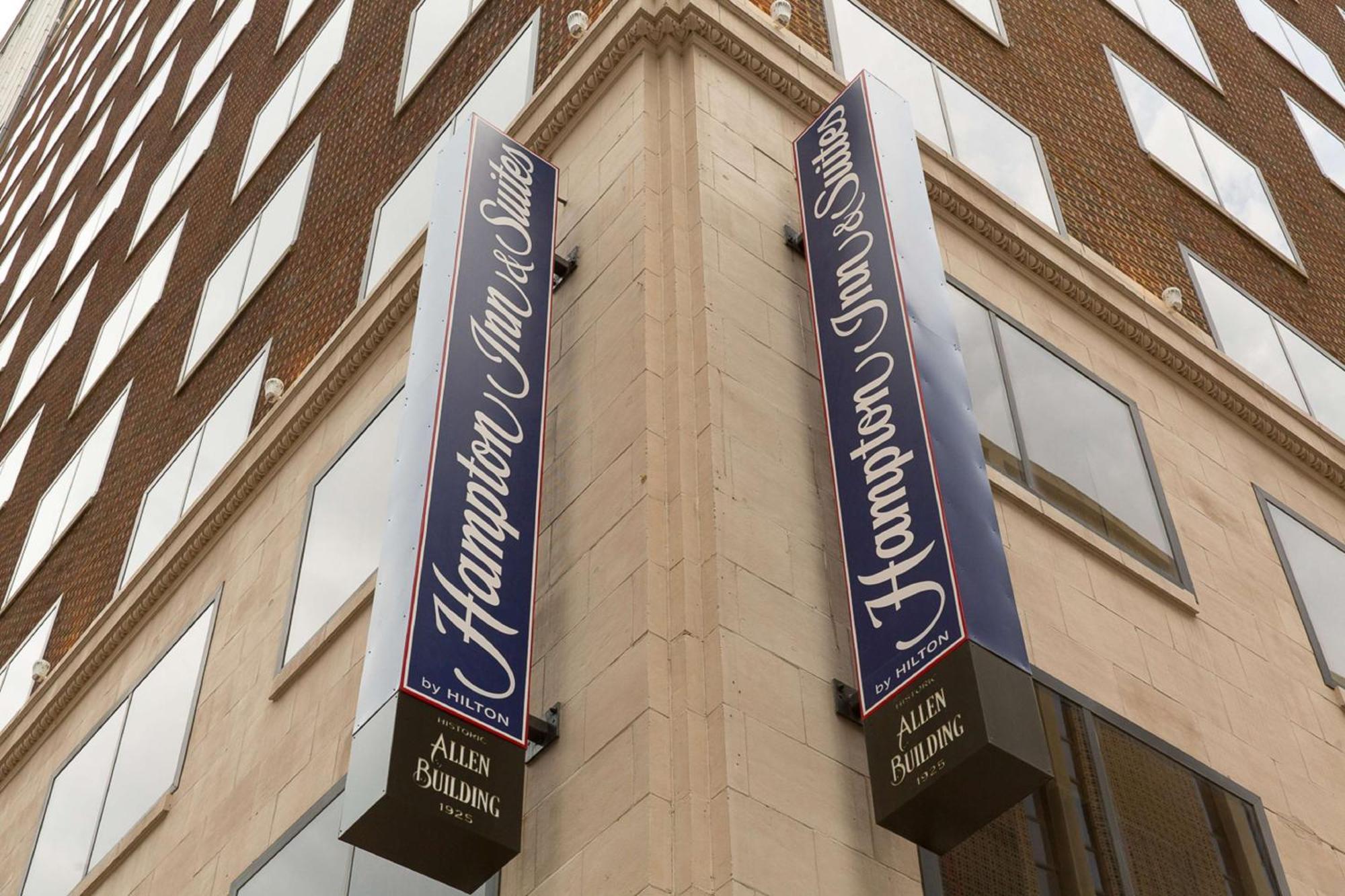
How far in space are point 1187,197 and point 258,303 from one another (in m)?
12.1

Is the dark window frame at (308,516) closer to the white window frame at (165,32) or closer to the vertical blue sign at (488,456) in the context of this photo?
the vertical blue sign at (488,456)

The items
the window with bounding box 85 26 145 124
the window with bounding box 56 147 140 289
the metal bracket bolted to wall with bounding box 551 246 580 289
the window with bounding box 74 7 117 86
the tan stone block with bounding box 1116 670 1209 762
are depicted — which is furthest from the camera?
the window with bounding box 74 7 117 86

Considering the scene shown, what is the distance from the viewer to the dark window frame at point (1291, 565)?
1476cm

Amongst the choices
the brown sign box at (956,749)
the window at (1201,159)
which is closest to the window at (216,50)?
the window at (1201,159)

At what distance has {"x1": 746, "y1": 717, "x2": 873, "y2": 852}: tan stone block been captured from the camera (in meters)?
9.52

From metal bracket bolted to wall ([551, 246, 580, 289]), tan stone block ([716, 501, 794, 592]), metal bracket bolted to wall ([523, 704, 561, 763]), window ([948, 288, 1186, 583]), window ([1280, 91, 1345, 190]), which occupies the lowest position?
metal bracket bolted to wall ([523, 704, 561, 763])

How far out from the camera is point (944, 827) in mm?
9203

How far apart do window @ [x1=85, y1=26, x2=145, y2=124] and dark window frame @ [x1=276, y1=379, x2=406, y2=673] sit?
2979cm

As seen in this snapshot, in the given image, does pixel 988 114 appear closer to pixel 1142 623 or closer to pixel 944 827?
pixel 1142 623

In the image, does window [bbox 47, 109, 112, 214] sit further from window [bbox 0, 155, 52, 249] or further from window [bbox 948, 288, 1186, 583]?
window [bbox 948, 288, 1186, 583]

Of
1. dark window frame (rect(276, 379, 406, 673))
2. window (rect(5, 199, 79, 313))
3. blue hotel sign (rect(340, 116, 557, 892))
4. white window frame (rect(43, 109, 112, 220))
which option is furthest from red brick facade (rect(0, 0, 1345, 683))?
white window frame (rect(43, 109, 112, 220))

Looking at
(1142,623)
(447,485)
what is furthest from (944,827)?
(1142,623)

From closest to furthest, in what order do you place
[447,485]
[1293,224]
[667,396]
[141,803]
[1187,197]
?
1. [447,485]
2. [667,396]
3. [141,803]
4. [1187,197]
5. [1293,224]

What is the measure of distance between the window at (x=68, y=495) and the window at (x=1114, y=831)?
16.6 meters
